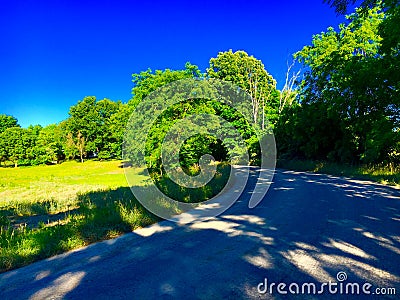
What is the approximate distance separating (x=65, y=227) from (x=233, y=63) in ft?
124

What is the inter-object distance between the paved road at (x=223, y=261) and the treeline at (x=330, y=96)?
6720 millimetres

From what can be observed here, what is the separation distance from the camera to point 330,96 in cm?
1953

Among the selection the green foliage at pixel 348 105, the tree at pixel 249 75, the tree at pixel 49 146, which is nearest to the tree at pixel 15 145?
the tree at pixel 49 146

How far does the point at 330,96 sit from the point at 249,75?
2268 centimetres

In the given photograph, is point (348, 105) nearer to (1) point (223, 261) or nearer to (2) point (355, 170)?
(2) point (355, 170)

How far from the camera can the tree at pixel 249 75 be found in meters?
39.3

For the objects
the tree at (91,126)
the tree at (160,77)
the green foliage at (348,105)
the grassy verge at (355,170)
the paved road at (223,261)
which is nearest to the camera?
the paved road at (223,261)

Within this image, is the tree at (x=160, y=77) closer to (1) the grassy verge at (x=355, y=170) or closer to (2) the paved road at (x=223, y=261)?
(1) the grassy verge at (x=355, y=170)

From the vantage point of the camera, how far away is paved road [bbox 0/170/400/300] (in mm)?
3168

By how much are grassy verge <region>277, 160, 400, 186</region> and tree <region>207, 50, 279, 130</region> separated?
52.2 feet

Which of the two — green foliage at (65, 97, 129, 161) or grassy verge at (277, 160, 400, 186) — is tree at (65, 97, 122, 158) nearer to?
green foliage at (65, 97, 129, 161)

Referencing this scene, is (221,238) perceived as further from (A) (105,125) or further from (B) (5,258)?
(A) (105,125)

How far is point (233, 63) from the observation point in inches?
1558

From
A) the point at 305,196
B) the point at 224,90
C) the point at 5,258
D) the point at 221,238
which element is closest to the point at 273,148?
the point at 224,90
